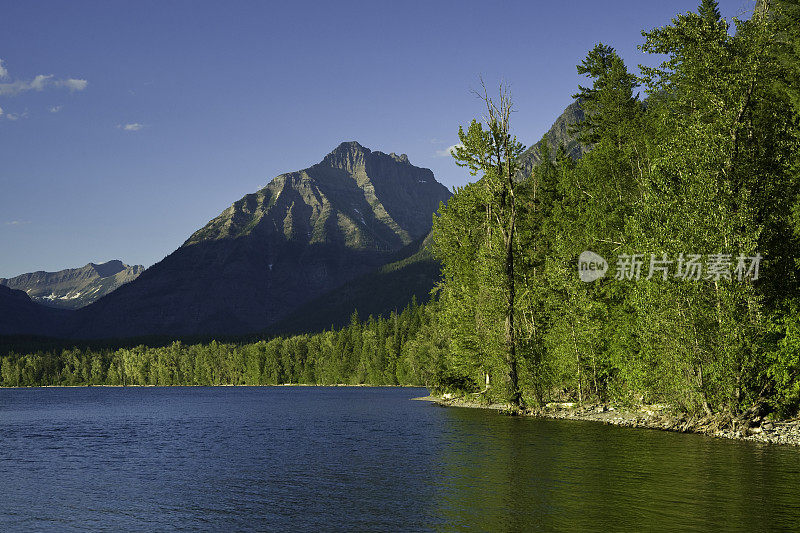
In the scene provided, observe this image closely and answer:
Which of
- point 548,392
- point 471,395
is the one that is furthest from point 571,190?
point 471,395

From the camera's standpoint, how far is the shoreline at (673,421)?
38.2 m

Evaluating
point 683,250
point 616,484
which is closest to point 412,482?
point 616,484

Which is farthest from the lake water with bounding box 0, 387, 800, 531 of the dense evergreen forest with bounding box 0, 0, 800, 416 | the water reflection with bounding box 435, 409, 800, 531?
the dense evergreen forest with bounding box 0, 0, 800, 416

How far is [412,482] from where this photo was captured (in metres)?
28.0

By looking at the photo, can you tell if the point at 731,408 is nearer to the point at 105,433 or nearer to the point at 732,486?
the point at 732,486

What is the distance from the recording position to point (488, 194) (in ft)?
210

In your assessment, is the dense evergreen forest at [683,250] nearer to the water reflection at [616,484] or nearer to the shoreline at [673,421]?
the shoreline at [673,421]

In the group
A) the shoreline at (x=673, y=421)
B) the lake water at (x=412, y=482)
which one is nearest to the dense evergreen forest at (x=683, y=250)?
the shoreline at (x=673, y=421)

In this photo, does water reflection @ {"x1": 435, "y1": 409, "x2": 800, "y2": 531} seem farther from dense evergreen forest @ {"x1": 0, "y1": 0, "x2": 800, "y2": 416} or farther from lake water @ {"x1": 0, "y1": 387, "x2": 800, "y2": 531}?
dense evergreen forest @ {"x1": 0, "y1": 0, "x2": 800, "y2": 416}

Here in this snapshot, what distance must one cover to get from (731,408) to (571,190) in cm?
3026

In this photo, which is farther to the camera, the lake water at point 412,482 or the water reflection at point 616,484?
the lake water at point 412,482

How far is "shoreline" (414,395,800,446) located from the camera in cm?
3822

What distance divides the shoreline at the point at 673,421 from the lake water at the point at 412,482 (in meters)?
2.11

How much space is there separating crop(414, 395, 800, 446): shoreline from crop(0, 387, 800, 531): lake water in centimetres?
211
